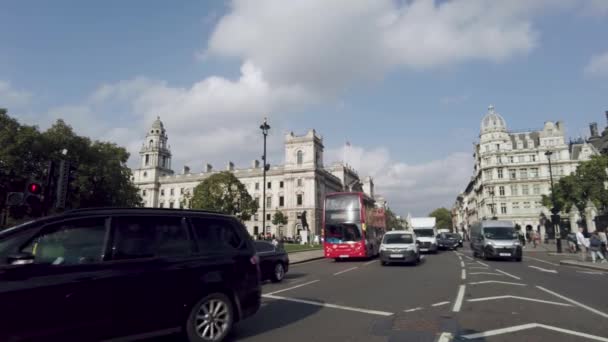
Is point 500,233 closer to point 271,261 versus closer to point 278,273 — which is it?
point 278,273

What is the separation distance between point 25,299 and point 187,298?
1876 millimetres

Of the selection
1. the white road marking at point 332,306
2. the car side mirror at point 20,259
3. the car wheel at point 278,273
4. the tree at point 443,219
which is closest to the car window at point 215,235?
the car side mirror at point 20,259

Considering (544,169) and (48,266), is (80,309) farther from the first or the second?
(544,169)

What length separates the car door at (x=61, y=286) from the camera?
4.01 m

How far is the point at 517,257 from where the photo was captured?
21.8 m

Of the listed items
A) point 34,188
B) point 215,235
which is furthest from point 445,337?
point 34,188

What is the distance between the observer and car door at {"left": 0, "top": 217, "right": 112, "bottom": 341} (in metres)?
4.01

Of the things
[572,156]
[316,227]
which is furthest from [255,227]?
[572,156]

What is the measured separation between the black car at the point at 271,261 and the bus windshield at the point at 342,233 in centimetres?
842

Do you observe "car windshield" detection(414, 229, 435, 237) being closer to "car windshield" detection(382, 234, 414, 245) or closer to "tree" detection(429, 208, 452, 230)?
"car windshield" detection(382, 234, 414, 245)

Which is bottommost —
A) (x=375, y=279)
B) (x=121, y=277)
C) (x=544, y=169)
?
(x=375, y=279)

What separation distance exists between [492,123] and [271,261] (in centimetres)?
8353

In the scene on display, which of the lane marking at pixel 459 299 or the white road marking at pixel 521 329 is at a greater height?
the white road marking at pixel 521 329

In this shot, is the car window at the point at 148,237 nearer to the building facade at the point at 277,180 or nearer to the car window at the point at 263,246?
the car window at the point at 263,246
